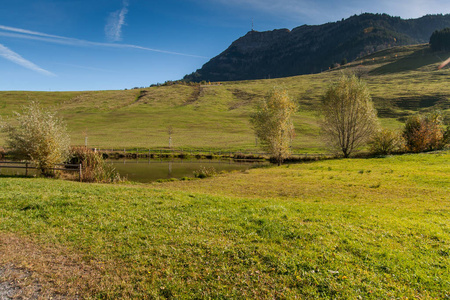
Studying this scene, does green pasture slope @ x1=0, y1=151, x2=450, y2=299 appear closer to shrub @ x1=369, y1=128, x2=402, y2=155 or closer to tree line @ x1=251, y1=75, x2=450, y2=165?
tree line @ x1=251, y1=75, x2=450, y2=165

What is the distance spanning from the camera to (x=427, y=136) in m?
45.8

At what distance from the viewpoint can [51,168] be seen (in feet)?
96.0

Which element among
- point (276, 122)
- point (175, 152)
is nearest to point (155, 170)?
point (175, 152)

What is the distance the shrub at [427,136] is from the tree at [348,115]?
828 centimetres

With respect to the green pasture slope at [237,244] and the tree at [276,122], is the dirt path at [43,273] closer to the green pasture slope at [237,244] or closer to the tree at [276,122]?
the green pasture slope at [237,244]

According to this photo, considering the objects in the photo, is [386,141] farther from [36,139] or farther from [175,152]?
[36,139]

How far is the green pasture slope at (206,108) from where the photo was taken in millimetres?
80312

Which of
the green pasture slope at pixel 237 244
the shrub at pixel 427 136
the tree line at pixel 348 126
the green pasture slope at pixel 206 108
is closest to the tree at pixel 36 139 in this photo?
the green pasture slope at pixel 237 244

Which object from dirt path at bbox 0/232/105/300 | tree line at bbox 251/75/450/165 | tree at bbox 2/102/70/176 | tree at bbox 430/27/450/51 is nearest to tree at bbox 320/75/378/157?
tree line at bbox 251/75/450/165

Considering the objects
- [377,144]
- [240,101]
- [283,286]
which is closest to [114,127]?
[240,101]

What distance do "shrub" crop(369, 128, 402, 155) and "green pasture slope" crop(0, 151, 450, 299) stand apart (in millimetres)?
33801

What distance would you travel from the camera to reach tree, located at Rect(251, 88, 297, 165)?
141 ft

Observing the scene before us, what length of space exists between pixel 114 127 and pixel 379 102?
11247 centimetres

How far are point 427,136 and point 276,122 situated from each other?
28332mm
